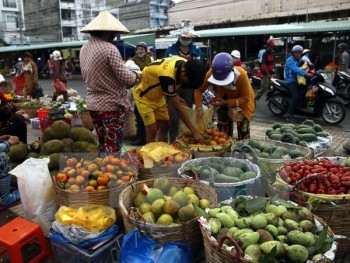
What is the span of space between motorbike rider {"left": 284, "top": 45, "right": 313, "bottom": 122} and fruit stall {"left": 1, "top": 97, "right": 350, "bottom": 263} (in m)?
4.02

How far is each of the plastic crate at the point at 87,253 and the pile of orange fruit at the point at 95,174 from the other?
453mm

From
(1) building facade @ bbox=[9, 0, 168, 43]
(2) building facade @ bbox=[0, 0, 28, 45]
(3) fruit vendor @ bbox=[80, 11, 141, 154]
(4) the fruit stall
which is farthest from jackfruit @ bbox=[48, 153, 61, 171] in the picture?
(2) building facade @ bbox=[0, 0, 28, 45]

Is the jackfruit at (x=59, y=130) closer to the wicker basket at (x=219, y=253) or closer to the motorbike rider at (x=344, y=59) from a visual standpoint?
the wicker basket at (x=219, y=253)

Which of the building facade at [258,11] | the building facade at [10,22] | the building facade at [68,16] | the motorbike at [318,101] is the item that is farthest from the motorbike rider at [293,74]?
the building facade at [10,22]

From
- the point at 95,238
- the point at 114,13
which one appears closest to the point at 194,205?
the point at 95,238

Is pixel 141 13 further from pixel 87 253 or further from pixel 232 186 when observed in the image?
pixel 87 253

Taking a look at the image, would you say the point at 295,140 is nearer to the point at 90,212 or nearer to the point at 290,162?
the point at 290,162

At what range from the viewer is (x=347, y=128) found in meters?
6.98

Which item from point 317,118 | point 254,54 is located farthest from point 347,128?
point 254,54

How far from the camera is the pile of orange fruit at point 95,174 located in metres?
2.84

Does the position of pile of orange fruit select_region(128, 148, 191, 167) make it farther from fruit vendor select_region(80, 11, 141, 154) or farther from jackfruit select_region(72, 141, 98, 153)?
jackfruit select_region(72, 141, 98, 153)

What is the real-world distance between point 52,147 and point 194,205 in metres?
2.29

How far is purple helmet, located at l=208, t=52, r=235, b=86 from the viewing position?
373 cm

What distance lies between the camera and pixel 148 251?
2205mm
